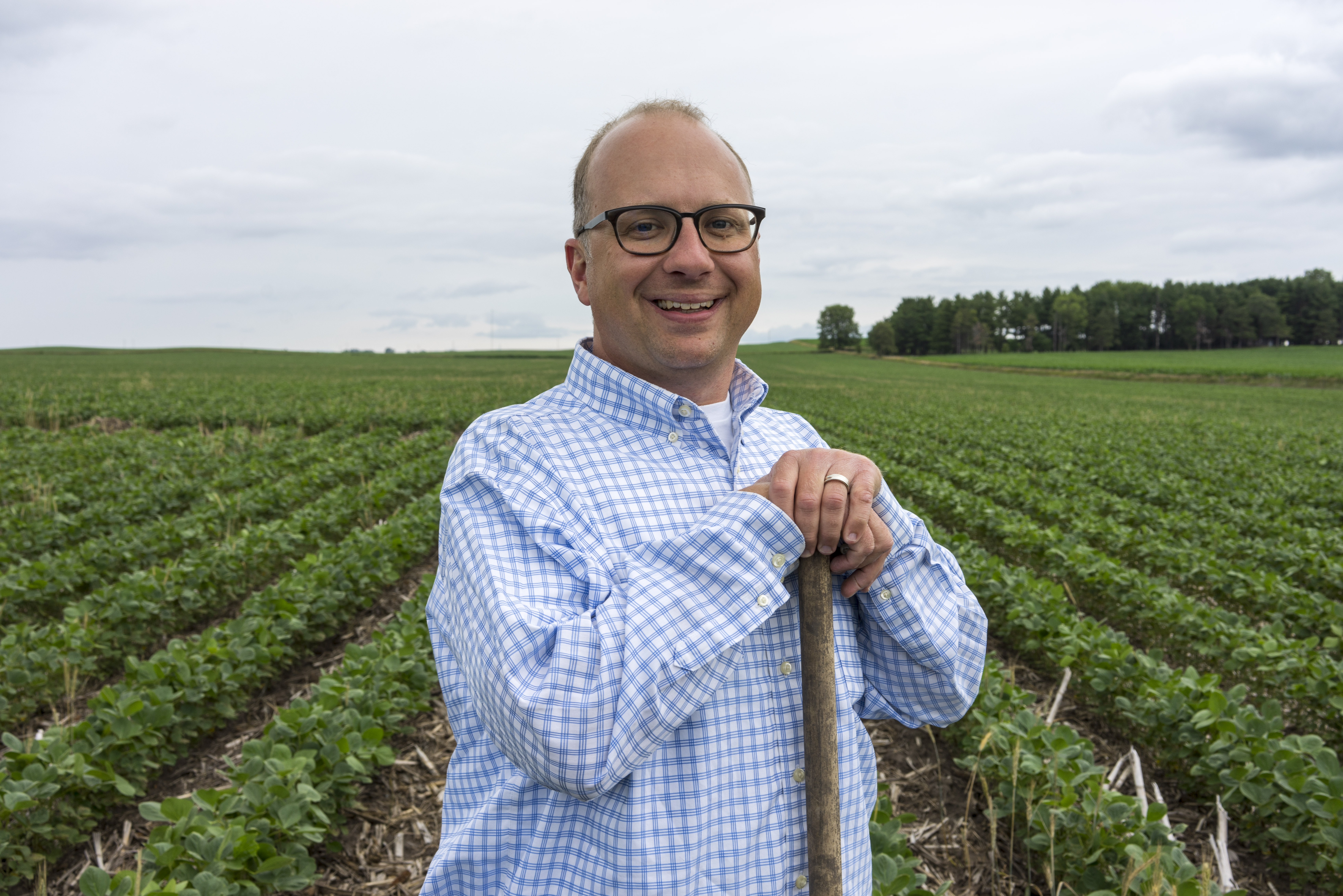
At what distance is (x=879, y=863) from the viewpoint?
2.56 metres

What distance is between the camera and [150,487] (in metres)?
10.3

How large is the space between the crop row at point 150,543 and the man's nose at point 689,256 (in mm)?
6834

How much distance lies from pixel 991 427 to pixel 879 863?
61.9 feet

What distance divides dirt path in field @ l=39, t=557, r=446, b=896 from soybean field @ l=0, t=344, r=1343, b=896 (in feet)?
0.06

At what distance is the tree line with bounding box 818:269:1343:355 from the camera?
307ft

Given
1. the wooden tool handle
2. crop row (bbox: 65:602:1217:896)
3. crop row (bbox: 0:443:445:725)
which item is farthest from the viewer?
crop row (bbox: 0:443:445:725)

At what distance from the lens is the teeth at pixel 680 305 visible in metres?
1.52

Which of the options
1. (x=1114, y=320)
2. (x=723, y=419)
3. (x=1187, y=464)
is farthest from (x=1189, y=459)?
(x=1114, y=320)

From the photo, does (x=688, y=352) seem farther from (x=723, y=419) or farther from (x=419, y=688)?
(x=419, y=688)

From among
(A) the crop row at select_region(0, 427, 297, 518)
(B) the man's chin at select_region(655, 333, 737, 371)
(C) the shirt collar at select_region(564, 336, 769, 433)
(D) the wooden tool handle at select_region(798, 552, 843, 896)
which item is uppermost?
(B) the man's chin at select_region(655, 333, 737, 371)

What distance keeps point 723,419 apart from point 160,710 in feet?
12.7

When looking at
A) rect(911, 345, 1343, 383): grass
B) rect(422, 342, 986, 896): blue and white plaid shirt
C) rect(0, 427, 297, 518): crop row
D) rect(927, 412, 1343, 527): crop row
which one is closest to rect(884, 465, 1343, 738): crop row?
rect(927, 412, 1343, 527): crop row

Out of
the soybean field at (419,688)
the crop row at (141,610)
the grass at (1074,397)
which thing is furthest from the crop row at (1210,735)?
the grass at (1074,397)

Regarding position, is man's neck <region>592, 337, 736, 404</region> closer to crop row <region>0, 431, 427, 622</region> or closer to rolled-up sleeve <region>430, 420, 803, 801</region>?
rolled-up sleeve <region>430, 420, 803, 801</region>
